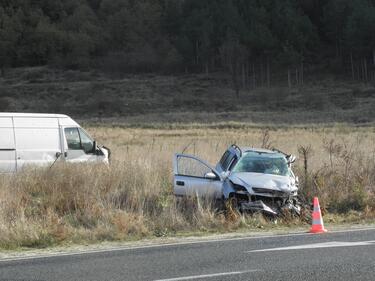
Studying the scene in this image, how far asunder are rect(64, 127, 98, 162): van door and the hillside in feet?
138

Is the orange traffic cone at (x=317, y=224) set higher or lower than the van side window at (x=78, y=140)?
lower

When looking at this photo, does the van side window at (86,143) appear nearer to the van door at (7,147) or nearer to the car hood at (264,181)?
the van door at (7,147)

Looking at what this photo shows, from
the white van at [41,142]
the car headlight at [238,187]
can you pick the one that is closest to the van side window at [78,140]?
the white van at [41,142]

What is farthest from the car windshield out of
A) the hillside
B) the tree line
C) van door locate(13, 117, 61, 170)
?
the tree line

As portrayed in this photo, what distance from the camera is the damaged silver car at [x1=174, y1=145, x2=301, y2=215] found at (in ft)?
38.9

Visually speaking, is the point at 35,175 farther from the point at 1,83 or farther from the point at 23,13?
the point at 23,13

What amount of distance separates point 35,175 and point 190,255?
6.03 m

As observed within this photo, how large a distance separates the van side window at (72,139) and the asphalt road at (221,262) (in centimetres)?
790

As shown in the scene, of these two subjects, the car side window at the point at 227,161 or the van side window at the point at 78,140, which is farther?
the van side window at the point at 78,140

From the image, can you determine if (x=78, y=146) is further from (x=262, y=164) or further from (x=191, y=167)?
(x=262, y=164)

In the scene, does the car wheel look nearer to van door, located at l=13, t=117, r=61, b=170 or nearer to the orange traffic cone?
the orange traffic cone

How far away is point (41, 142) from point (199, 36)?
316 feet

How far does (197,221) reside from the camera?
11.4 m

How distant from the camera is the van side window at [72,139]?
16.9m
